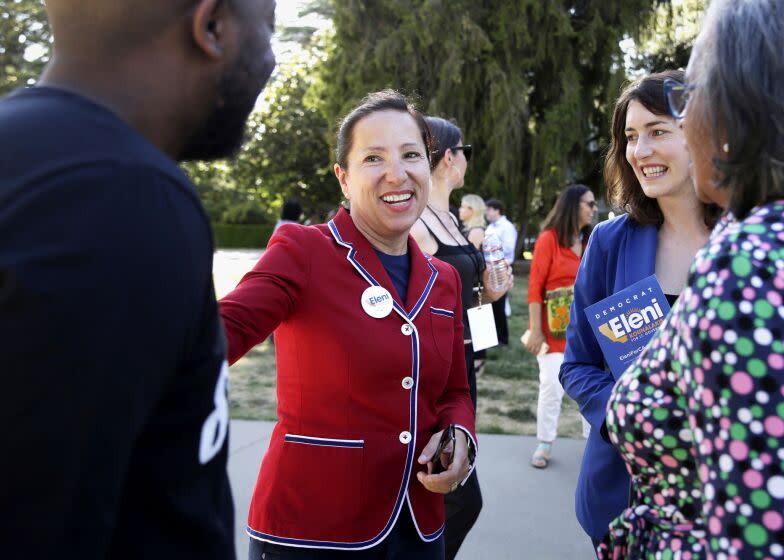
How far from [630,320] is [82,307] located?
1764 mm

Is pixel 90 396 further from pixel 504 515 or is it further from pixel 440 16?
pixel 440 16

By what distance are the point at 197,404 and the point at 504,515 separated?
3.97m

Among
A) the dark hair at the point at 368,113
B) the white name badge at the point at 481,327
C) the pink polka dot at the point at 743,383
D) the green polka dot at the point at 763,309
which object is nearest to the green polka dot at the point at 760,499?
the pink polka dot at the point at 743,383

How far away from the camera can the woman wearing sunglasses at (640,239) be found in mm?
2312

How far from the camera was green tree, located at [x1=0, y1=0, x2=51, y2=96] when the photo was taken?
16484 mm

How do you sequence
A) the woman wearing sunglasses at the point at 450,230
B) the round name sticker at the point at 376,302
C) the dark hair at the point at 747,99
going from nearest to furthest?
the dark hair at the point at 747,99 < the round name sticker at the point at 376,302 < the woman wearing sunglasses at the point at 450,230

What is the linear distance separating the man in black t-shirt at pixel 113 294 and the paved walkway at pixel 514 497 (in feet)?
10.4

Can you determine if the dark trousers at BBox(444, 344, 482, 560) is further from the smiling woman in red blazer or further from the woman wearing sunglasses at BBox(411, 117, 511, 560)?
the smiling woman in red blazer

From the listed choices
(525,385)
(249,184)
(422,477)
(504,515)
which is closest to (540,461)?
(504,515)

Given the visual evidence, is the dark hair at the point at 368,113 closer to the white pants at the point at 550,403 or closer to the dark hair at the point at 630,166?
the dark hair at the point at 630,166

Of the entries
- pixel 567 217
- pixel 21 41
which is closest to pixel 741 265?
pixel 567 217

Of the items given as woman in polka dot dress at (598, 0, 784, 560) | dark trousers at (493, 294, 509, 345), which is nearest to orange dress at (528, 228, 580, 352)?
dark trousers at (493, 294, 509, 345)

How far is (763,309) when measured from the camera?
39.3 inches

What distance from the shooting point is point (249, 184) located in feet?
106
